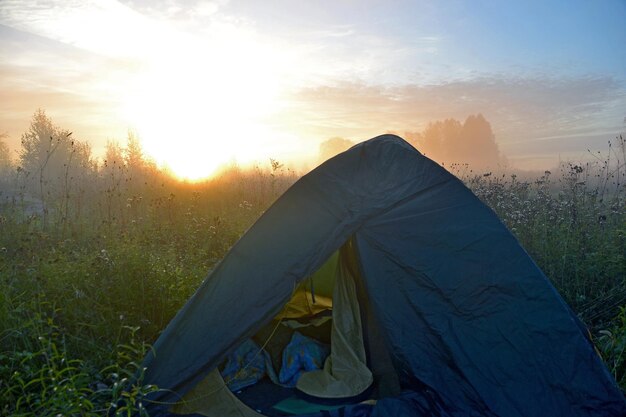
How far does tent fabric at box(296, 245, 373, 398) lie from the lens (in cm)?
334

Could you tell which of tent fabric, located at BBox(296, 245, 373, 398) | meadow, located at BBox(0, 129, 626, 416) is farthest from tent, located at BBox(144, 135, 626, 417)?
meadow, located at BBox(0, 129, 626, 416)

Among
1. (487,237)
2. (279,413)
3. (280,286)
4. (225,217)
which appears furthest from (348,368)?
(225,217)

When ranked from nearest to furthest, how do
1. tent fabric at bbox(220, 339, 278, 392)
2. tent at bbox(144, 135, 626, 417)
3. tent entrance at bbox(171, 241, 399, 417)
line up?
tent at bbox(144, 135, 626, 417) → tent entrance at bbox(171, 241, 399, 417) → tent fabric at bbox(220, 339, 278, 392)

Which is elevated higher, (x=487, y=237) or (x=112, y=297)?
(x=487, y=237)

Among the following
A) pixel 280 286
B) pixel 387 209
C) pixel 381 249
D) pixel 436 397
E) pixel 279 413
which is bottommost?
pixel 279 413

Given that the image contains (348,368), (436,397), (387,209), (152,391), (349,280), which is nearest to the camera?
(152,391)

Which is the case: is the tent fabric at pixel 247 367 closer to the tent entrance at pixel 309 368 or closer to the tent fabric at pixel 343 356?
the tent entrance at pixel 309 368

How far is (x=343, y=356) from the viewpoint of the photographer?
11.6 ft

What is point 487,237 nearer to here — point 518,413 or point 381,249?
point 381,249

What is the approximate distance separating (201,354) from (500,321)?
1.96 metres

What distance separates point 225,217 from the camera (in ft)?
25.9

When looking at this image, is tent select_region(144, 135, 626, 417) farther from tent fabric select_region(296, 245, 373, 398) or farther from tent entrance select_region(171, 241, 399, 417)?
tent fabric select_region(296, 245, 373, 398)

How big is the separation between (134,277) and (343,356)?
7.29 ft

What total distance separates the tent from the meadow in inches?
23.3
